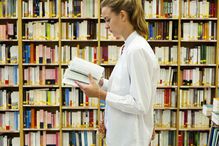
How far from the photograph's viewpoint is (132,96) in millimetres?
1656

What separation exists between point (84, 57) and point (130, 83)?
272 cm

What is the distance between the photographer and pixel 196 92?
443 cm

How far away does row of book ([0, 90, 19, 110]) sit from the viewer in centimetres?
435

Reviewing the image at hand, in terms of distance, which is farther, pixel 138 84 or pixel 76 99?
pixel 76 99

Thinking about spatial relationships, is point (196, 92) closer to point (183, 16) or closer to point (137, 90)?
point (183, 16)

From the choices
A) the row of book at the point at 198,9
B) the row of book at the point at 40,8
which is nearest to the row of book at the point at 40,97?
the row of book at the point at 40,8

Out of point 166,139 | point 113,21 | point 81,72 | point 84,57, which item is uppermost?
point 113,21

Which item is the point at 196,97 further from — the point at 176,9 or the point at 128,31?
the point at 128,31

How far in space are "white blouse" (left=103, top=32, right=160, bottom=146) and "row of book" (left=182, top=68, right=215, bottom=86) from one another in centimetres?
271

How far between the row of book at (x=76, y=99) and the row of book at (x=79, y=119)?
0.10 meters

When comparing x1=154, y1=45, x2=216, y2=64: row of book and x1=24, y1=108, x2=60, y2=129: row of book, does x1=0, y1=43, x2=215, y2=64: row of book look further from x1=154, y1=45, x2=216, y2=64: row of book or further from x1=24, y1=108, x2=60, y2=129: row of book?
x1=24, y1=108, x2=60, y2=129: row of book

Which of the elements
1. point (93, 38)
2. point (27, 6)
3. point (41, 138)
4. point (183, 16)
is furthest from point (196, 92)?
point (27, 6)

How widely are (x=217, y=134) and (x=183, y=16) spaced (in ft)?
5.36

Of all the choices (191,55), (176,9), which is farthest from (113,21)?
(191,55)
